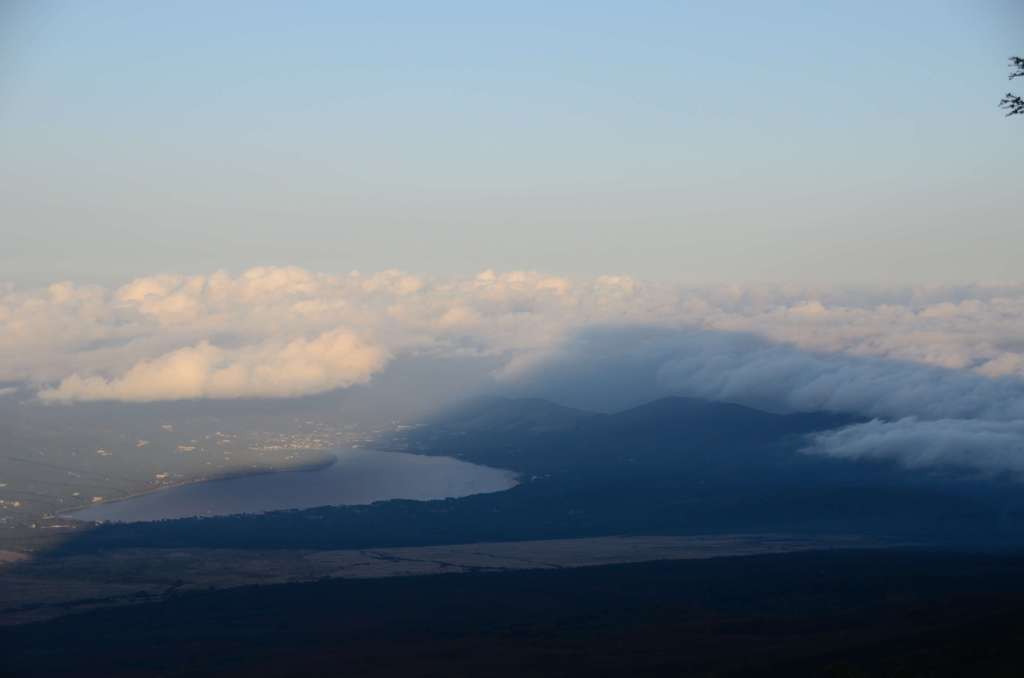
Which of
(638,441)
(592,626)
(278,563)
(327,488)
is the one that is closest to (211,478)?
(327,488)

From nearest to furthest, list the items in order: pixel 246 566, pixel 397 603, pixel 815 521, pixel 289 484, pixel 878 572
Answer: pixel 397 603, pixel 878 572, pixel 246 566, pixel 815 521, pixel 289 484

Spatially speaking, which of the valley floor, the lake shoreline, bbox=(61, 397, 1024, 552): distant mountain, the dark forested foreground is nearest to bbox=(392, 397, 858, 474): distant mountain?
bbox=(61, 397, 1024, 552): distant mountain

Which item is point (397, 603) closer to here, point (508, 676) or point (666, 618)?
point (666, 618)

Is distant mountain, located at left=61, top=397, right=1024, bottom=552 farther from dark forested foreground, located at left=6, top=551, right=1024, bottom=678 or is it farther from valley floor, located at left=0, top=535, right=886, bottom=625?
dark forested foreground, located at left=6, top=551, right=1024, bottom=678

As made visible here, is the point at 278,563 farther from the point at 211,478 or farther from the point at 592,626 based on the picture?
the point at 211,478

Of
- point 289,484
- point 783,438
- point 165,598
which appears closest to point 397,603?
point 165,598

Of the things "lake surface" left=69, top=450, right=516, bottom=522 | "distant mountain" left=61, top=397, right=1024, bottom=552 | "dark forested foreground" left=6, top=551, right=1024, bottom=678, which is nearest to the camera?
"dark forested foreground" left=6, top=551, right=1024, bottom=678
